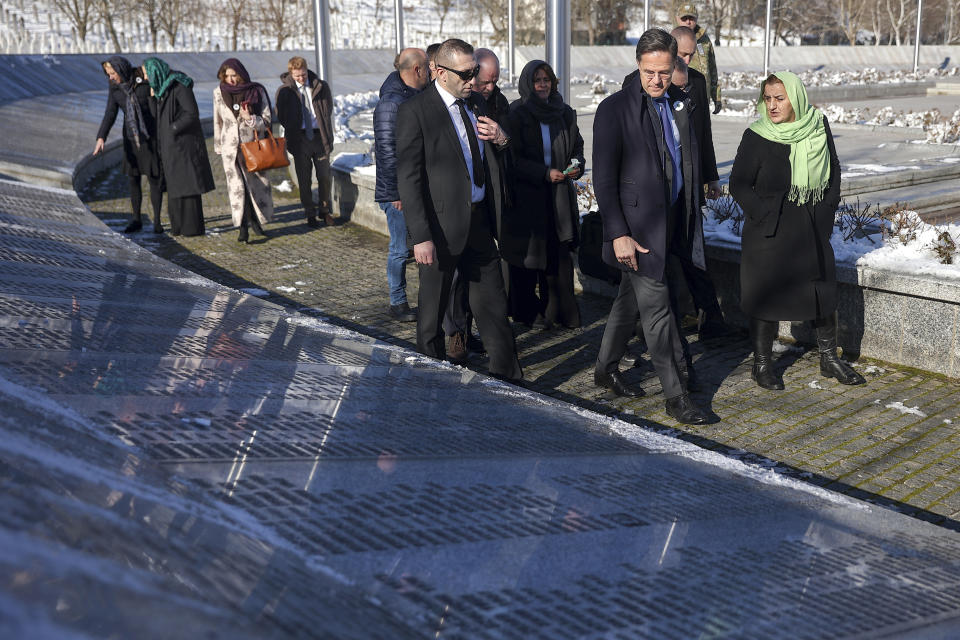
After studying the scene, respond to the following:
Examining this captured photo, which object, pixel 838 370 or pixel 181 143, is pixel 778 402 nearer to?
pixel 838 370

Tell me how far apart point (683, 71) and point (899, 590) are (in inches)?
176

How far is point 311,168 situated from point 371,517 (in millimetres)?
8826

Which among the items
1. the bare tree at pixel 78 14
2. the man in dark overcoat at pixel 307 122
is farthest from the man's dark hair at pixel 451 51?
the bare tree at pixel 78 14

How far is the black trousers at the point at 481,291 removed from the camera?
5.55 m

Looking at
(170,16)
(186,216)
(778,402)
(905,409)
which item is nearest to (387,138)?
(778,402)

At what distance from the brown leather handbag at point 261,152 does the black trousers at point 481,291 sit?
15.7 ft

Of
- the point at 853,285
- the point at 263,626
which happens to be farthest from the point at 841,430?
the point at 263,626

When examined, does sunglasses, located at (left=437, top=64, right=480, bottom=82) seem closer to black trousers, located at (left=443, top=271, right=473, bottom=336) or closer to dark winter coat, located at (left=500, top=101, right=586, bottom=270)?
dark winter coat, located at (left=500, top=101, right=586, bottom=270)

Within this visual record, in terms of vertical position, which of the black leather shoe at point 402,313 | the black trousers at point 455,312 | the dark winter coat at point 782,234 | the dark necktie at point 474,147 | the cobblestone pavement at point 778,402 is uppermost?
the dark necktie at point 474,147

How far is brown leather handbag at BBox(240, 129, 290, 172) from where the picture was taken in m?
9.91

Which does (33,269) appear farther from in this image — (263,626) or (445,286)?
(263,626)

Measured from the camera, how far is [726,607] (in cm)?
241

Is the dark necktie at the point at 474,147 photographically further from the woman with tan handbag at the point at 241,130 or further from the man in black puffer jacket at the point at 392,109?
the woman with tan handbag at the point at 241,130

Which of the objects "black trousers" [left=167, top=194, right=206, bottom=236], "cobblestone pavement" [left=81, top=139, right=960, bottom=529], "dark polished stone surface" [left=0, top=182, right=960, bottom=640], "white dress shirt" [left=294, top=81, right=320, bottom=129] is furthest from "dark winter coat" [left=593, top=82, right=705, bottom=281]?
"black trousers" [left=167, top=194, right=206, bottom=236]
